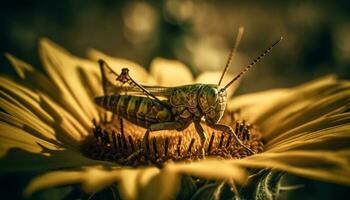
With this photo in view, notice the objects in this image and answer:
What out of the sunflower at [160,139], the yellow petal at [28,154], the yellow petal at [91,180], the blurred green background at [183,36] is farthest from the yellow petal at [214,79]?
the yellow petal at [91,180]

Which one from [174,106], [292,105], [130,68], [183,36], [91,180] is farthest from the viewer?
[183,36]

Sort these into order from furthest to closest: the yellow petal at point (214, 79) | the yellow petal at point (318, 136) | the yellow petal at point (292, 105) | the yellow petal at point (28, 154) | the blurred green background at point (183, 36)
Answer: the blurred green background at point (183, 36) < the yellow petal at point (214, 79) < the yellow petal at point (292, 105) < the yellow petal at point (318, 136) < the yellow petal at point (28, 154)

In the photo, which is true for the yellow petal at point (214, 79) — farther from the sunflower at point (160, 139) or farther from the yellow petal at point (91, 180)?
the yellow petal at point (91, 180)

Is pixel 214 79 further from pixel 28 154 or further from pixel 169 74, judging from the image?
pixel 28 154

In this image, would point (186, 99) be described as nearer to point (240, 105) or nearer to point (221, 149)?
point (221, 149)

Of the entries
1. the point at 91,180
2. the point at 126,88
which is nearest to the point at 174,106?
the point at 126,88

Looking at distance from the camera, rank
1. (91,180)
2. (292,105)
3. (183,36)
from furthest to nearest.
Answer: (183,36)
(292,105)
(91,180)

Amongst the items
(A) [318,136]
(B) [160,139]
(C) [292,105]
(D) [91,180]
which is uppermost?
(C) [292,105]

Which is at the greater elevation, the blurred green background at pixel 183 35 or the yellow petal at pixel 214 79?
the blurred green background at pixel 183 35
